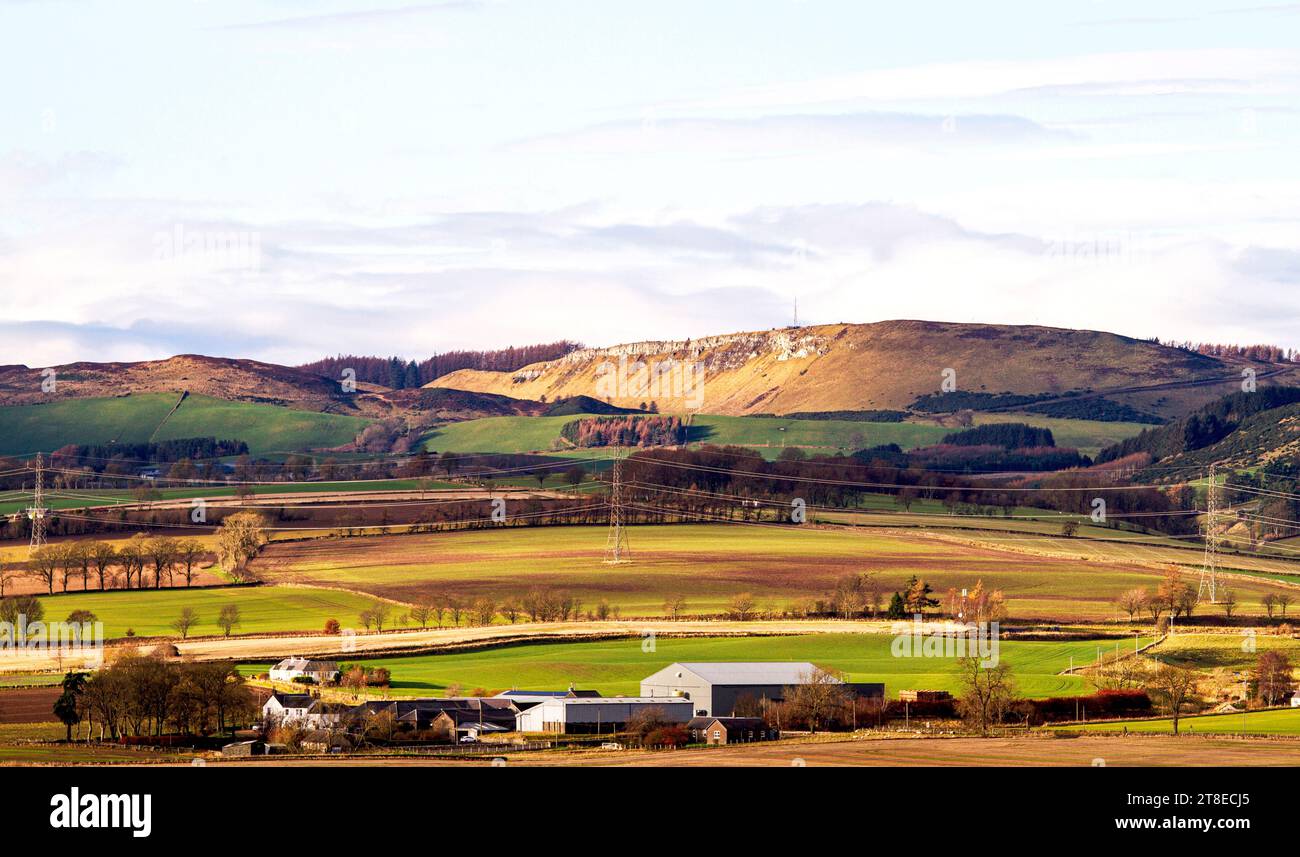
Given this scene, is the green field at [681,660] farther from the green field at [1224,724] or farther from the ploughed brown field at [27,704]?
the ploughed brown field at [27,704]

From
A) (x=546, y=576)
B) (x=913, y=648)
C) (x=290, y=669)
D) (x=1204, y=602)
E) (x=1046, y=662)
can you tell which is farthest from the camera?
(x=546, y=576)

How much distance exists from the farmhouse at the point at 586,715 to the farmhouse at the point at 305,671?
16604mm

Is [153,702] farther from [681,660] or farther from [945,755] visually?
[945,755]

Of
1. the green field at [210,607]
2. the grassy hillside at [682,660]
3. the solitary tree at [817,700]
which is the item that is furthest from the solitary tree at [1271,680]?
the green field at [210,607]

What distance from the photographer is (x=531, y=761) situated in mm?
69000

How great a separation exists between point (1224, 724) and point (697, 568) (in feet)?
245

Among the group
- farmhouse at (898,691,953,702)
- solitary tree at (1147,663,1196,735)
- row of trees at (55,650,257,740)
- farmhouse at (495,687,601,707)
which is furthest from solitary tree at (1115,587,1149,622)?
row of trees at (55,650,257,740)

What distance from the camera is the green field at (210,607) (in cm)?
12544

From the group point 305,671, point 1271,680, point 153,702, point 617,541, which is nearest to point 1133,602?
point 1271,680

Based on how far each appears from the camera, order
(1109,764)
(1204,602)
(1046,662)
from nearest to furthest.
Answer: (1109,764) → (1046,662) → (1204,602)

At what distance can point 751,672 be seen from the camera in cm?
9875

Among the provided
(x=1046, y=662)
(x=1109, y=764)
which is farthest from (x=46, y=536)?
(x=1109, y=764)
